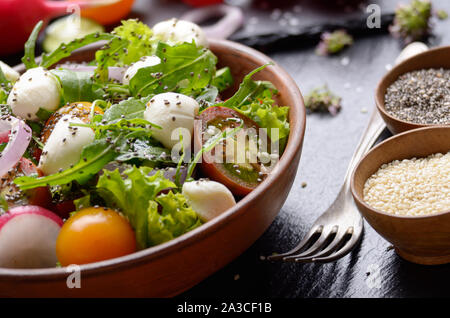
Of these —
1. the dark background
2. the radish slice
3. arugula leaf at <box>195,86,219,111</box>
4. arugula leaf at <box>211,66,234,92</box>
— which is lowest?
the dark background

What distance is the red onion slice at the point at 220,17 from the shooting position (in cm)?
253

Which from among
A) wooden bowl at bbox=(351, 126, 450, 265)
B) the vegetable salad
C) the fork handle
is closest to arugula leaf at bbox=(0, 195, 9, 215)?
the vegetable salad

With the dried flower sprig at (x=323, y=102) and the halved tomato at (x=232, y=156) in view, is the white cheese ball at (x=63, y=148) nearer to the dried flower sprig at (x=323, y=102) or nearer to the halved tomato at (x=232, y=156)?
the halved tomato at (x=232, y=156)

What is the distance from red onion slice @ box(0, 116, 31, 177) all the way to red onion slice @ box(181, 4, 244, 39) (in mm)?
1239

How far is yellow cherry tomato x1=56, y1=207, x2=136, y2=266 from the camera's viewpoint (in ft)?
3.82

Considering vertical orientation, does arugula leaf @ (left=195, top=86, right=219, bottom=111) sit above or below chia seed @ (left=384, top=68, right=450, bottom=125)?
above

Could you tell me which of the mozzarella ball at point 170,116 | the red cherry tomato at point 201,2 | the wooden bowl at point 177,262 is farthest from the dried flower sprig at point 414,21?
the mozzarella ball at point 170,116

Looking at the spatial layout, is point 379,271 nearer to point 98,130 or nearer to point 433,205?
point 433,205

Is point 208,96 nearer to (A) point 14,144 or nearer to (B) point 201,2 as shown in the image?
(A) point 14,144

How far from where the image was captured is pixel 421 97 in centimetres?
170

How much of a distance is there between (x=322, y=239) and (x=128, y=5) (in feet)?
5.93

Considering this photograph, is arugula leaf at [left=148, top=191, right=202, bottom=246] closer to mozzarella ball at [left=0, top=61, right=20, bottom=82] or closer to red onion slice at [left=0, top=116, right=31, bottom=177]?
red onion slice at [left=0, top=116, right=31, bottom=177]

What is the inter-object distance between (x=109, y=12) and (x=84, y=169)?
1.61 meters

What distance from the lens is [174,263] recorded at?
3.73ft
